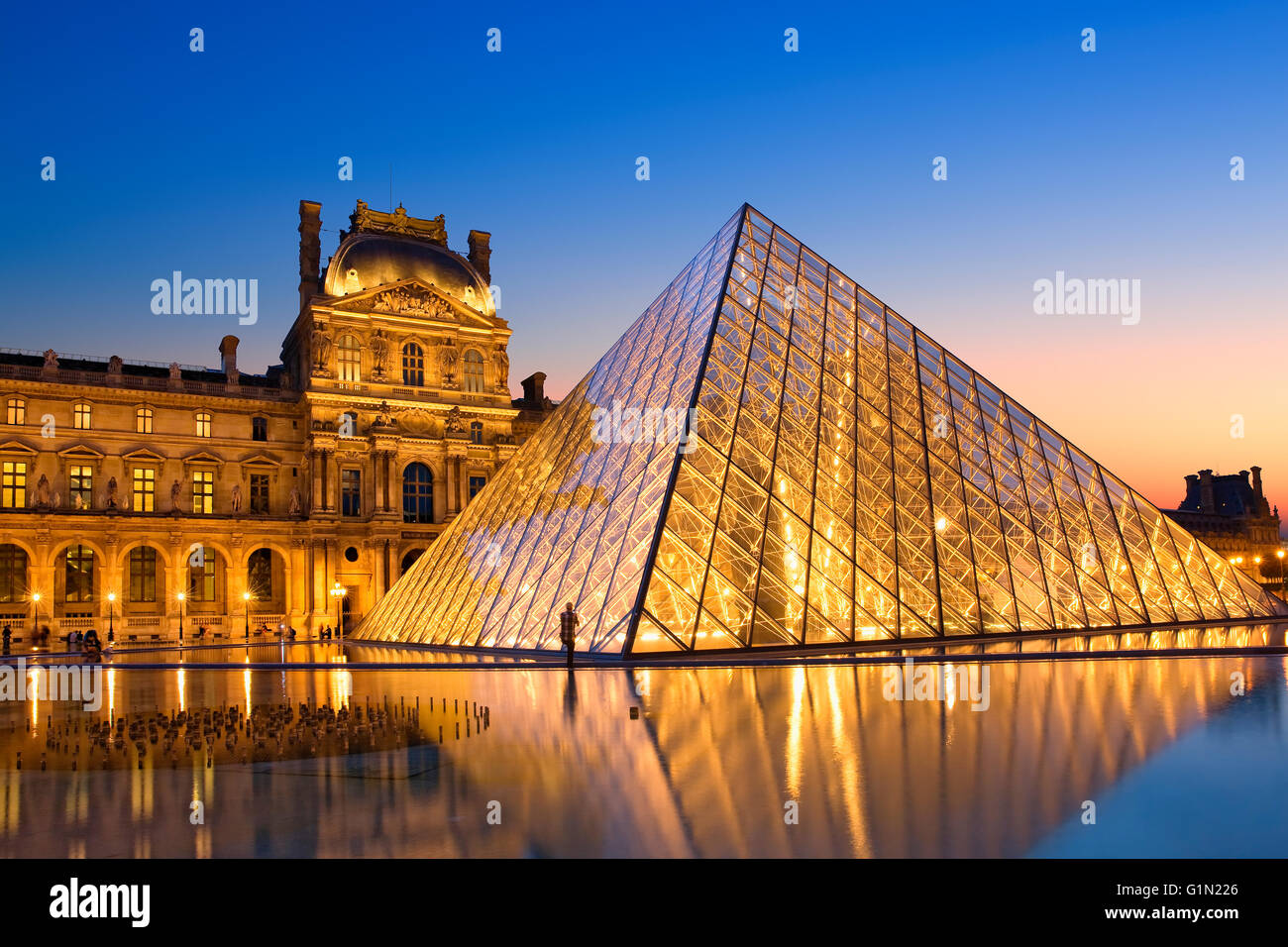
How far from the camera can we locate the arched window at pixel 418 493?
5369 centimetres

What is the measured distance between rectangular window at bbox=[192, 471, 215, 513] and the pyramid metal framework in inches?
887

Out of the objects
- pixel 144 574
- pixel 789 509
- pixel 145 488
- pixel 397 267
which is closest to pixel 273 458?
pixel 145 488

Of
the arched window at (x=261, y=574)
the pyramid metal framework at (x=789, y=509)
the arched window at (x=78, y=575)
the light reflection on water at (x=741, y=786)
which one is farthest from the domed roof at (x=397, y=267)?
the light reflection on water at (x=741, y=786)

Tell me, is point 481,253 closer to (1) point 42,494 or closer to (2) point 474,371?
(2) point 474,371

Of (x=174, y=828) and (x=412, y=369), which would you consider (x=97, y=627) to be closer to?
(x=412, y=369)

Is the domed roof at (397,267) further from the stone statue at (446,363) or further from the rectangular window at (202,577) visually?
the rectangular window at (202,577)

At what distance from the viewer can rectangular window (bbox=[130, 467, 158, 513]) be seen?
49625 mm

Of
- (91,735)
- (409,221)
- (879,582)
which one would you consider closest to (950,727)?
(91,735)

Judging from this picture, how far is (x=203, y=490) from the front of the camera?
168ft

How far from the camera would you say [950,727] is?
924cm

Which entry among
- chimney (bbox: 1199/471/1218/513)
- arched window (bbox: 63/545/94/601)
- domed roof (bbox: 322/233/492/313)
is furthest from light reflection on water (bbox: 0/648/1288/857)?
chimney (bbox: 1199/471/1218/513)

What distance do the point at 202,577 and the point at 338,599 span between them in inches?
310

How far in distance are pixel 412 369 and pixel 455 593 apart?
29251 mm

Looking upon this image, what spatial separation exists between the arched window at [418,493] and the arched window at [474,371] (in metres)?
5.46
